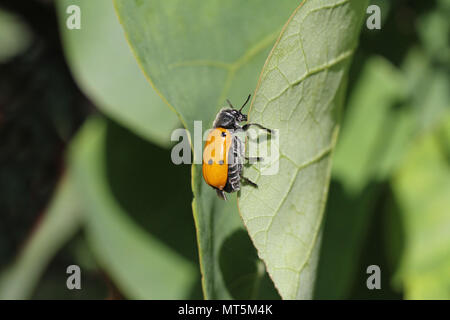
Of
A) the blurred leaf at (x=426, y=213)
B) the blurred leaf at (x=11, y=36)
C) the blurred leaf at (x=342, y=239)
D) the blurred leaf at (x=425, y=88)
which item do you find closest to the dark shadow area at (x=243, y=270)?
the blurred leaf at (x=342, y=239)

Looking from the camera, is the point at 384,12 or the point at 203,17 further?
the point at 384,12

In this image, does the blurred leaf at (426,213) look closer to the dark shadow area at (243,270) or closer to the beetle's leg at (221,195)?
the dark shadow area at (243,270)

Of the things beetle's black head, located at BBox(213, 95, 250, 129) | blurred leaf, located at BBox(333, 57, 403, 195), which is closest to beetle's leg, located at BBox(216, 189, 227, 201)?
beetle's black head, located at BBox(213, 95, 250, 129)

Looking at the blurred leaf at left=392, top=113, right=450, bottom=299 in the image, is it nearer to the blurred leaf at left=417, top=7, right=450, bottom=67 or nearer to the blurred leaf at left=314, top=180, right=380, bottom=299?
the blurred leaf at left=314, top=180, right=380, bottom=299
